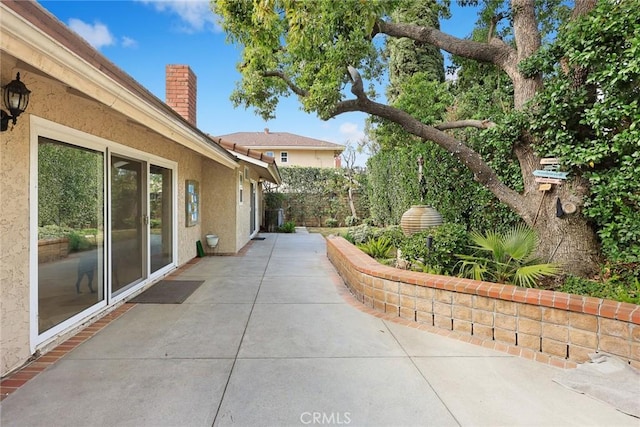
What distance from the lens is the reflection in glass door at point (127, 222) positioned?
4.79 meters

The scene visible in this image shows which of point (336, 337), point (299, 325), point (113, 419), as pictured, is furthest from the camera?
point (299, 325)

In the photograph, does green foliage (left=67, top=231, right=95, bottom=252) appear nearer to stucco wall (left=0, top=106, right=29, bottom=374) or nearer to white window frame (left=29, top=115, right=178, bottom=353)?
white window frame (left=29, top=115, right=178, bottom=353)

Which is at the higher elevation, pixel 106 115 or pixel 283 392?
pixel 106 115

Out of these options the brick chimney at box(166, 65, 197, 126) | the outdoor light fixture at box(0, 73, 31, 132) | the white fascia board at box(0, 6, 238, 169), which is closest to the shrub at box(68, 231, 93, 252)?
the outdoor light fixture at box(0, 73, 31, 132)

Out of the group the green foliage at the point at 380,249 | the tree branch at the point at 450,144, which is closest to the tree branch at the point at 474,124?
the tree branch at the point at 450,144

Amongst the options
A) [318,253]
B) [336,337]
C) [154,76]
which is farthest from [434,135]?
[154,76]

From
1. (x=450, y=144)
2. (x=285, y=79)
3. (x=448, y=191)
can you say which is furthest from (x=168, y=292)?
(x=448, y=191)

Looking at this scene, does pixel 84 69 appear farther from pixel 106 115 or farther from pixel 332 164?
pixel 332 164

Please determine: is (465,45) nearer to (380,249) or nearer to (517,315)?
(380,249)

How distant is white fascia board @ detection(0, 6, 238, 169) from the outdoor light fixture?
0.67 metres

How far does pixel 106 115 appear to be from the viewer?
445 centimetres

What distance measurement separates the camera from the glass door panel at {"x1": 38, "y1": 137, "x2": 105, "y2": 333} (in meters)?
3.44

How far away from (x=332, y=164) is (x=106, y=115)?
79.2 feet
